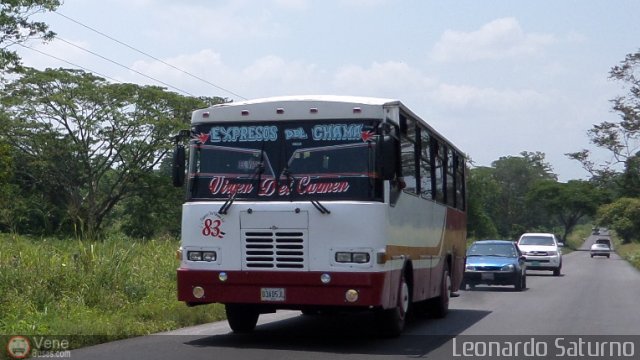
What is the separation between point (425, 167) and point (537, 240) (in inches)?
966

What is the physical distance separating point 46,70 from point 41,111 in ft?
7.11

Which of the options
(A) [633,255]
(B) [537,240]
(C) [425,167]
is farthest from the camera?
(A) [633,255]

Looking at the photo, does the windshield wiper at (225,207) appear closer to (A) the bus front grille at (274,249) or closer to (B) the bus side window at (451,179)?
(A) the bus front grille at (274,249)

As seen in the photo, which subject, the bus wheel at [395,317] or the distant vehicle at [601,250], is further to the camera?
the distant vehicle at [601,250]

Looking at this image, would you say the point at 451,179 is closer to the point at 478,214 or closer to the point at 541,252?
the point at 541,252

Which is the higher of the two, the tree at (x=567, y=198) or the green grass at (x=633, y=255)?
the tree at (x=567, y=198)

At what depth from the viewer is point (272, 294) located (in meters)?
12.6

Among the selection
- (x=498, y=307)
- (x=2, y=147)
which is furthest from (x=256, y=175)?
(x=2, y=147)

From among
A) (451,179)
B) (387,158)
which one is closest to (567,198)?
(451,179)

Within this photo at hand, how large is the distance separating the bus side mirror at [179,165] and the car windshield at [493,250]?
53.6 ft

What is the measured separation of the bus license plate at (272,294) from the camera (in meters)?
12.5

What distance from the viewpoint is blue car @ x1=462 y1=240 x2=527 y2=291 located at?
2669 cm

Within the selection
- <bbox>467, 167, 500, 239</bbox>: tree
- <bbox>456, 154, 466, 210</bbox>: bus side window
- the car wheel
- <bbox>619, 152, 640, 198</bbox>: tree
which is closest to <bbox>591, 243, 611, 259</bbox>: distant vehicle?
<bbox>619, 152, 640, 198</bbox>: tree

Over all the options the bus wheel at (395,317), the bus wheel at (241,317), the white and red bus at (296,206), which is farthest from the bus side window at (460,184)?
the bus wheel at (241,317)
